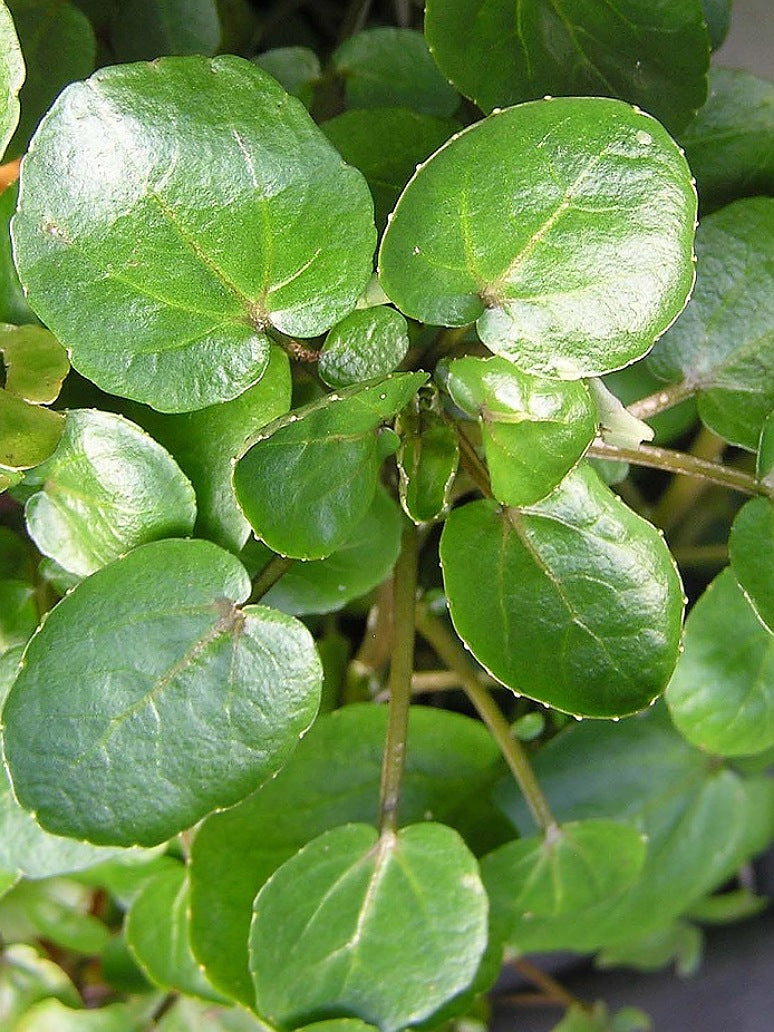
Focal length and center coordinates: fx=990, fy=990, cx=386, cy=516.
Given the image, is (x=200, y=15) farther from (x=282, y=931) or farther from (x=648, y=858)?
(x=648, y=858)

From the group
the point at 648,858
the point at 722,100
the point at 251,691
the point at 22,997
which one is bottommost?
the point at 22,997

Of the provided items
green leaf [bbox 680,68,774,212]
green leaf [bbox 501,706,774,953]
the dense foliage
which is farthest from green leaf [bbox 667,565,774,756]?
green leaf [bbox 680,68,774,212]

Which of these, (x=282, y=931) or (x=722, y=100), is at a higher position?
(x=722, y=100)

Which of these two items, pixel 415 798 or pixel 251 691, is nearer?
pixel 251 691

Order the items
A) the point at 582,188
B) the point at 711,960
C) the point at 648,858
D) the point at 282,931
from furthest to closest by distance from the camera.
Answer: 1. the point at 711,960
2. the point at 648,858
3. the point at 282,931
4. the point at 582,188

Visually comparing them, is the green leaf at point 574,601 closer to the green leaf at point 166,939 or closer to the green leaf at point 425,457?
the green leaf at point 425,457

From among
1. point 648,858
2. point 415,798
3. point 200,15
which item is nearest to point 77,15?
point 200,15

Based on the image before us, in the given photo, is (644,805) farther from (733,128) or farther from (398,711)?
(733,128)

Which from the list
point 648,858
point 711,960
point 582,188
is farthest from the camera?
point 711,960
